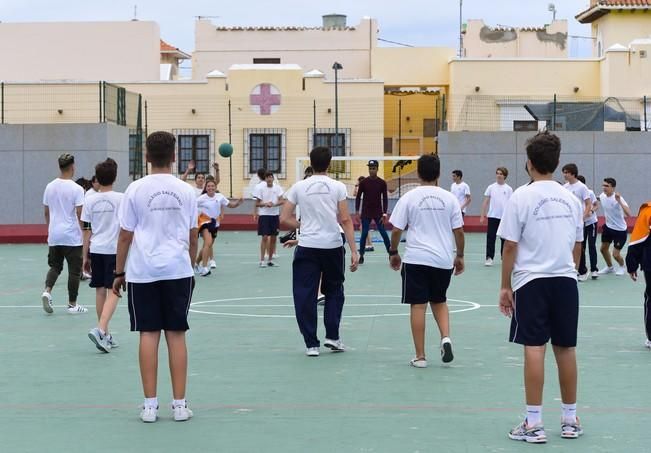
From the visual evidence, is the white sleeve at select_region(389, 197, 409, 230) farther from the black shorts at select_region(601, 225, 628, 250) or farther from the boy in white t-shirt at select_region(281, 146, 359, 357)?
the black shorts at select_region(601, 225, 628, 250)

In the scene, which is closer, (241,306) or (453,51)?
(241,306)

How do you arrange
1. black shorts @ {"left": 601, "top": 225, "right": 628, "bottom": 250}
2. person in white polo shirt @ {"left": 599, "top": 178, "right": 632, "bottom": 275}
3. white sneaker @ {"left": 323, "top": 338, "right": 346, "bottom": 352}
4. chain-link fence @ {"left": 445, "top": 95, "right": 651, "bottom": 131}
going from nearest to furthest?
white sneaker @ {"left": 323, "top": 338, "right": 346, "bottom": 352}, person in white polo shirt @ {"left": 599, "top": 178, "right": 632, "bottom": 275}, black shorts @ {"left": 601, "top": 225, "right": 628, "bottom": 250}, chain-link fence @ {"left": 445, "top": 95, "right": 651, "bottom": 131}

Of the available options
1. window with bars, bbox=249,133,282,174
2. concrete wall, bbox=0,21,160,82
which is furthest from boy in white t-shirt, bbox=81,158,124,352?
concrete wall, bbox=0,21,160,82

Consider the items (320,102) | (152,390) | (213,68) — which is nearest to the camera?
(152,390)

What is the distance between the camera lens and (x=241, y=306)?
1564cm

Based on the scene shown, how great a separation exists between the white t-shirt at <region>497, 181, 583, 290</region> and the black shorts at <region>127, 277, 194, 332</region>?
2.15 metres

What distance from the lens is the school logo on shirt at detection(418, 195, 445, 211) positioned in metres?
10.7

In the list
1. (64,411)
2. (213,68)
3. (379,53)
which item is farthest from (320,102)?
(64,411)

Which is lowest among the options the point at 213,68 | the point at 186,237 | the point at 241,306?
the point at 241,306

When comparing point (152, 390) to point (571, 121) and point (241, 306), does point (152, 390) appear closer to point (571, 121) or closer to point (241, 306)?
point (241, 306)

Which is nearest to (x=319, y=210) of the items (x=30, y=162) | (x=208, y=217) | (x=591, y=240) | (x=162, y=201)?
(x=162, y=201)

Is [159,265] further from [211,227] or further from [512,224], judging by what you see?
[211,227]

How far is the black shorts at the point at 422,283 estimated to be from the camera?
35.1 ft

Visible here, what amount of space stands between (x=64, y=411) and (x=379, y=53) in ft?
159
